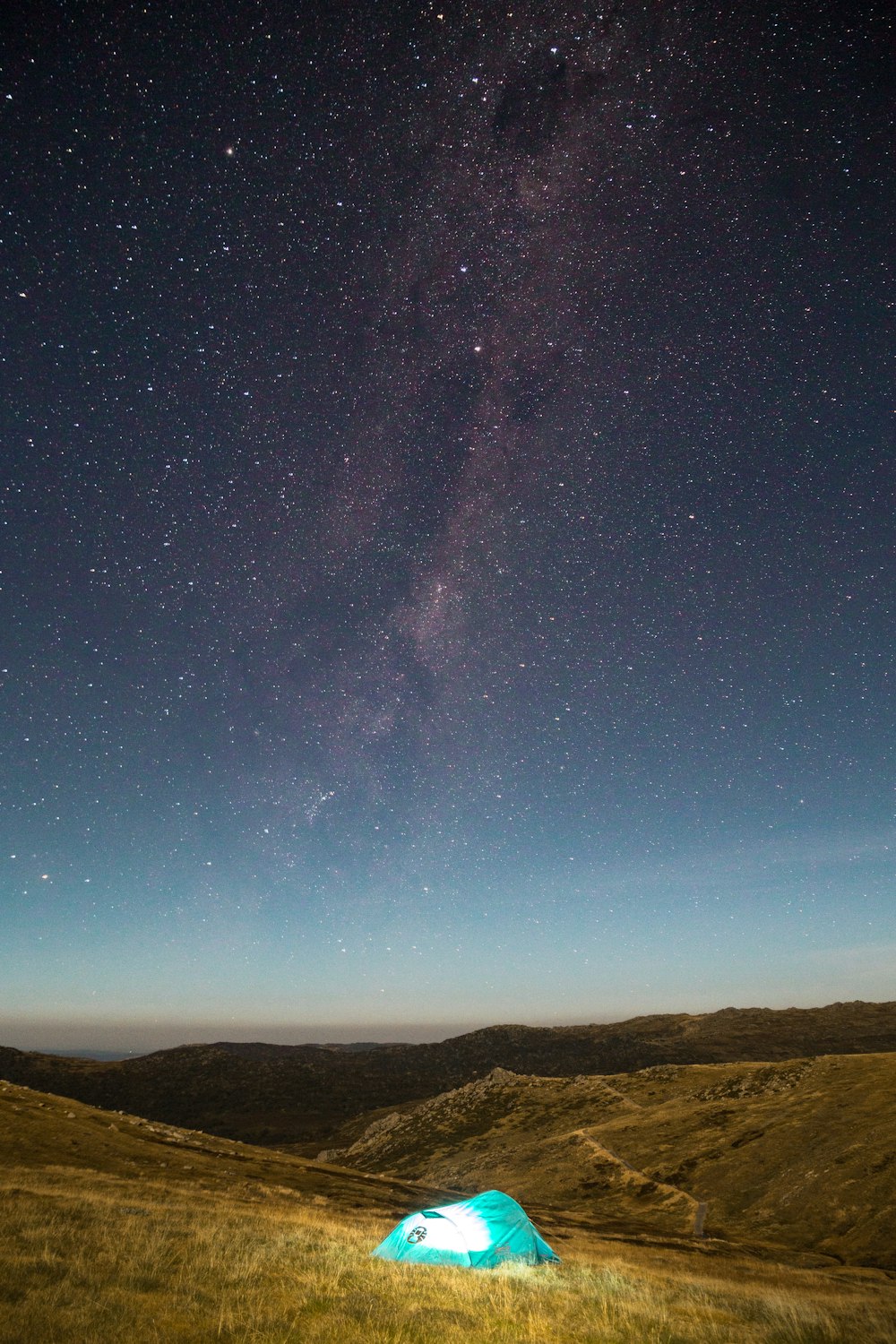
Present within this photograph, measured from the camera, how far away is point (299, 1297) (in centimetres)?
988

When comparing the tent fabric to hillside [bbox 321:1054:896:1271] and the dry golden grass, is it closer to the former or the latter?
the dry golden grass

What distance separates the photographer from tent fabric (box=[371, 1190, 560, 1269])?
15.3 metres

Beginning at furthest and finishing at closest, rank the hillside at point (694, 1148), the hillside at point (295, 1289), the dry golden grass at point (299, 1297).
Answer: the hillside at point (694, 1148) → the hillside at point (295, 1289) → the dry golden grass at point (299, 1297)

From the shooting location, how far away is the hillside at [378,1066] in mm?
127438

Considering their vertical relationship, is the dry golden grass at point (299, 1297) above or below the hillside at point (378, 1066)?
above

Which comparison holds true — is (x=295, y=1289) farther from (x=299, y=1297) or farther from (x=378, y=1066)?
(x=378, y=1066)

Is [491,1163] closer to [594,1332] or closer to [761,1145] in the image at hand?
[761,1145]

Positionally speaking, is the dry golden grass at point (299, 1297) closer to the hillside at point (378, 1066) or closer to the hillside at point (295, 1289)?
the hillside at point (295, 1289)

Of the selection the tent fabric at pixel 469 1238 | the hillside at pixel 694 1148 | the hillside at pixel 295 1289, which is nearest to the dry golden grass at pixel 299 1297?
the hillside at pixel 295 1289

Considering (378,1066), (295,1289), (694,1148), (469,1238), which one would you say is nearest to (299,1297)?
(295,1289)

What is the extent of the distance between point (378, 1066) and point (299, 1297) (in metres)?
196

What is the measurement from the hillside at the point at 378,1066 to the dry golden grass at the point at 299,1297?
10247 cm

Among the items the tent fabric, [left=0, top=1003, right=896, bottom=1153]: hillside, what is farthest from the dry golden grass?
[left=0, top=1003, right=896, bottom=1153]: hillside

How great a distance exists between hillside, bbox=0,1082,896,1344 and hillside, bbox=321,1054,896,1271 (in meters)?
16.2
